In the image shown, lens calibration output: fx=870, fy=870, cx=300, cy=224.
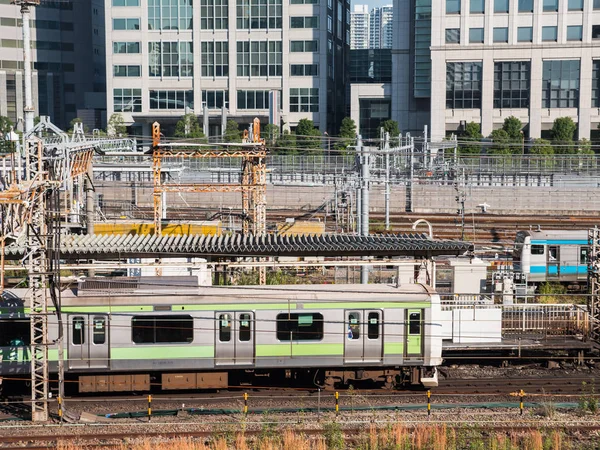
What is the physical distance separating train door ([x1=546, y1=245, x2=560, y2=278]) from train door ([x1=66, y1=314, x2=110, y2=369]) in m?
16.8

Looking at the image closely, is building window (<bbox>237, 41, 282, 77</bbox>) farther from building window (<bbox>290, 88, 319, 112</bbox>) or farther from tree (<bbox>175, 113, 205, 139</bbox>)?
tree (<bbox>175, 113, 205, 139</bbox>)

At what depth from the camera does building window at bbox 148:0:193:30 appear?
214ft

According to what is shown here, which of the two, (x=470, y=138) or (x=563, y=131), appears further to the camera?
(x=563, y=131)

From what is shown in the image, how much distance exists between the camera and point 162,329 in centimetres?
1678

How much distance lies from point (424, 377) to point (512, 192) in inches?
1079

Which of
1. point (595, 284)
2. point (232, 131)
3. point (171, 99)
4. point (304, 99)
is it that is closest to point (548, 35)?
point (304, 99)

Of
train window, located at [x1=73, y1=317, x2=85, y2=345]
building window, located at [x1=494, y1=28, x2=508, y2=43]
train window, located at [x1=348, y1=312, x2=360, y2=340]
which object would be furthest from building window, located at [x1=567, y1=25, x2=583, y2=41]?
train window, located at [x1=73, y1=317, x2=85, y2=345]

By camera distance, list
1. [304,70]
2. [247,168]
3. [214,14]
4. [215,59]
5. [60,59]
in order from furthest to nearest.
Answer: [60,59] → [304,70] → [215,59] → [214,14] → [247,168]

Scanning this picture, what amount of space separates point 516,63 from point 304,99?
1609 centimetres

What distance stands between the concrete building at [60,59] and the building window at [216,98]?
1378cm

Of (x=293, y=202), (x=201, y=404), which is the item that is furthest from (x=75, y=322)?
(x=293, y=202)

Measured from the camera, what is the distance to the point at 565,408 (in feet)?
53.8

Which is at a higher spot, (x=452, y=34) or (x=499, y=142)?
(x=452, y=34)

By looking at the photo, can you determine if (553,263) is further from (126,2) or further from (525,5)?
(126,2)
